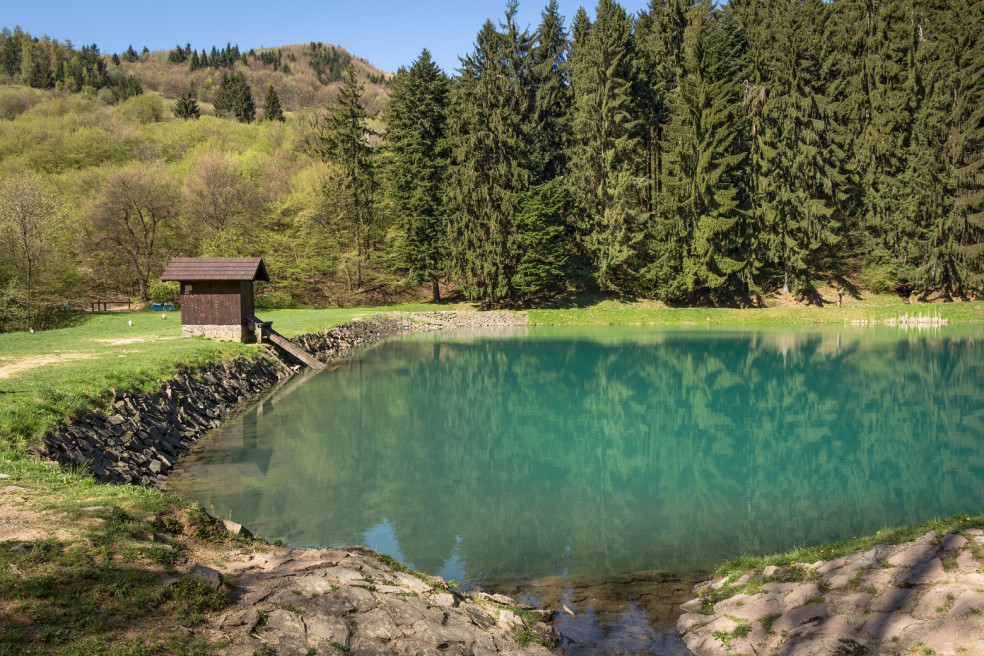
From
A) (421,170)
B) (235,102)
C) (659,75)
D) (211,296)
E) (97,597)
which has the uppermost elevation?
(235,102)

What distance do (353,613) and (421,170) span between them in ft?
152

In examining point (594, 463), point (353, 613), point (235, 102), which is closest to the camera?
point (353, 613)

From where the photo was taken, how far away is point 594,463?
13922mm

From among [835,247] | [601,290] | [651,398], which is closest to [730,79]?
[835,247]

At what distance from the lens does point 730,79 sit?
5125 cm

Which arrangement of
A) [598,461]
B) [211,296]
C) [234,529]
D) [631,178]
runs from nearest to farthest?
[234,529], [598,461], [211,296], [631,178]

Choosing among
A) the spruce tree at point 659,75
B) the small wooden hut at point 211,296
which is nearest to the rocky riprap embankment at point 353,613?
the small wooden hut at point 211,296

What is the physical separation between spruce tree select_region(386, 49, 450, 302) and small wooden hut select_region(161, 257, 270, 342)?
79.9 feet

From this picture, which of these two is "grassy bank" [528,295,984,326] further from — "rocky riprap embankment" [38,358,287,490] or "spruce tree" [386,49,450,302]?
"rocky riprap embankment" [38,358,287,490]

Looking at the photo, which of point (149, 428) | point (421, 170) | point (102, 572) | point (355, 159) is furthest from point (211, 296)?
point (355, 159)

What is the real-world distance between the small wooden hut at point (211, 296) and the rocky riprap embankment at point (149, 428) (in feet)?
16.0

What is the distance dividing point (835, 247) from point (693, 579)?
50.1 meters

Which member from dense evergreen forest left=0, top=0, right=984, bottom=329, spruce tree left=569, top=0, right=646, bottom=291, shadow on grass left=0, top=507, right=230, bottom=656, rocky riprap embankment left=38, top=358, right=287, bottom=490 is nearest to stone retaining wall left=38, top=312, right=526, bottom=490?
rocky riprap embankment left=38, top=358, right=287, bottom=490

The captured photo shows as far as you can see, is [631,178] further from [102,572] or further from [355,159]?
[102,572]
